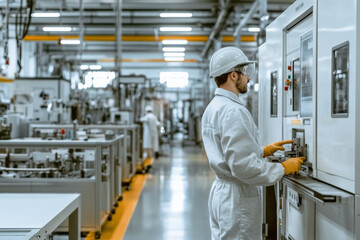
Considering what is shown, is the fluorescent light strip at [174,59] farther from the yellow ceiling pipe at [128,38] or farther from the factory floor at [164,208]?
the factory floor at [164,208]

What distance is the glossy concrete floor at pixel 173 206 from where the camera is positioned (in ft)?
13.1

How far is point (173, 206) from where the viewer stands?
5.11 m

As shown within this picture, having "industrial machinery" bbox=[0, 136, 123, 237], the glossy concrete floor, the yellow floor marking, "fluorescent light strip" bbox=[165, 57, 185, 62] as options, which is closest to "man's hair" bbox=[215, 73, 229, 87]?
"industrial machinery" bbox=[0, 136, 123, 237]

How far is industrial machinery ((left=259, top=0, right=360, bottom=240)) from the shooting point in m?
1.50

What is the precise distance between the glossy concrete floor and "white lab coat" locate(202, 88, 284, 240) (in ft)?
6.56

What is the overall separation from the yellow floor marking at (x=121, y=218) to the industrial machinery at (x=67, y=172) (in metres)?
0.10

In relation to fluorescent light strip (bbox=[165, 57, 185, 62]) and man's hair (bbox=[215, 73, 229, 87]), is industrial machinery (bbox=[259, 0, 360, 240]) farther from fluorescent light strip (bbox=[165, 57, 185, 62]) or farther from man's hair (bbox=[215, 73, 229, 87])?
fluorescent light strip (bbox=[165, 57, 185, 62])

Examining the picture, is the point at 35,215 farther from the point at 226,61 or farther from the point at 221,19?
the point at 221,19

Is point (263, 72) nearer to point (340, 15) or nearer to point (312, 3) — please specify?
point (312, 3)

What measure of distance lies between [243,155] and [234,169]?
0.26ft

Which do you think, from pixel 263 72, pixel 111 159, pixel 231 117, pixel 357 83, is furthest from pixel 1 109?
pixel 357 83

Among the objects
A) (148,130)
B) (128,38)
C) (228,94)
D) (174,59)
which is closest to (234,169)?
(228,94)

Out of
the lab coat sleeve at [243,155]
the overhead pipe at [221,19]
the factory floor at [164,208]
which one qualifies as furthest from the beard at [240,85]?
the overhead pipe at [221,19]

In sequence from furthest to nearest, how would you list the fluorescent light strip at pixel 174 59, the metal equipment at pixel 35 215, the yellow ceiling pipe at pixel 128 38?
the fluorescent light strip at pixel 174 59 < the yellow ceiling pipe at pixel 128 38 < the metal equipment at pixel 35 215
